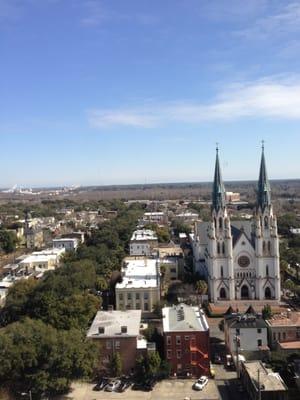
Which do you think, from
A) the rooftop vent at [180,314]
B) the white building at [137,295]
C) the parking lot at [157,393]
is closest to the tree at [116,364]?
the parking lot at [157,393]

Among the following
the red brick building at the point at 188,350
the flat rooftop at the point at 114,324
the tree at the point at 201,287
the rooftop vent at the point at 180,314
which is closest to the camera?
the red brick building at the point at 188,350

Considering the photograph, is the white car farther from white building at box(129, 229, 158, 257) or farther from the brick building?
white building at box(129, 229, 158, 257)

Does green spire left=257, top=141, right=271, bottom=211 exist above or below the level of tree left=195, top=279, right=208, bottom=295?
above

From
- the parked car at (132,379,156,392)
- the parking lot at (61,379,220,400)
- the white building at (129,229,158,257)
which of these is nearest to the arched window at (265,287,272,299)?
the parking lot at (61,379,220,400)

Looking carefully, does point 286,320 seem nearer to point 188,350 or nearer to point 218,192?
point 188,350

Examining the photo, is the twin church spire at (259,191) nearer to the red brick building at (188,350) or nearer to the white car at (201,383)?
the red brick building at (188,350)

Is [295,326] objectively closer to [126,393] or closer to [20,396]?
[126,393]

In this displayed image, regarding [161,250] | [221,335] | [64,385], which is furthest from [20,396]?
[161,250]
